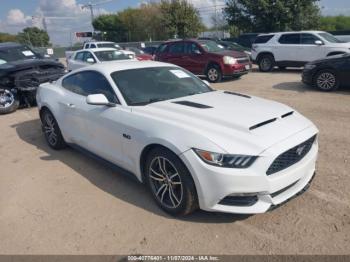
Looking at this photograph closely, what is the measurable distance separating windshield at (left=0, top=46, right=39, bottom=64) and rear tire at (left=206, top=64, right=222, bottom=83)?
650 centimetres

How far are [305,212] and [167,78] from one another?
240cm

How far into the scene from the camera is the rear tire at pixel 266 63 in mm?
14609

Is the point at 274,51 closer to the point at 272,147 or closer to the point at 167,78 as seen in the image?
the point at 167,78

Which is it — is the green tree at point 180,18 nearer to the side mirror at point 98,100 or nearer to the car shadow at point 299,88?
the car shadow at point 299,88

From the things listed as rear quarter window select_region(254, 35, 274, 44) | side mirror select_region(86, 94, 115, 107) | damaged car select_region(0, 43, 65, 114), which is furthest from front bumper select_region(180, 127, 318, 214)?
rear quarter window select_region(254, 35, 274, 44)

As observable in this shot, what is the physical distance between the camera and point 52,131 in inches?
220

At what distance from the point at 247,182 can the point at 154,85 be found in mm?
1961

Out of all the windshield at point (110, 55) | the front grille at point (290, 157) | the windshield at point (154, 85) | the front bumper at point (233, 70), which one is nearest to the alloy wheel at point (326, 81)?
the front bumper at point (233, 70)

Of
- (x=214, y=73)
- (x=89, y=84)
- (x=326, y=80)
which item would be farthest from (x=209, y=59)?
(x=89, y=84)

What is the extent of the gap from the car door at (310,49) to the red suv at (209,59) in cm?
240

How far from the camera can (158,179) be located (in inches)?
140

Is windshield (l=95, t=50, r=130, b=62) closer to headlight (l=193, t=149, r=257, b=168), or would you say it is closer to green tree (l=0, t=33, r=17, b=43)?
headlight (l=193, t=149, r=257, b=168)

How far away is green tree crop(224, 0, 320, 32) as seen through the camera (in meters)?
26.4

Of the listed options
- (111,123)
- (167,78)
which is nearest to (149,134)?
(111,123)
